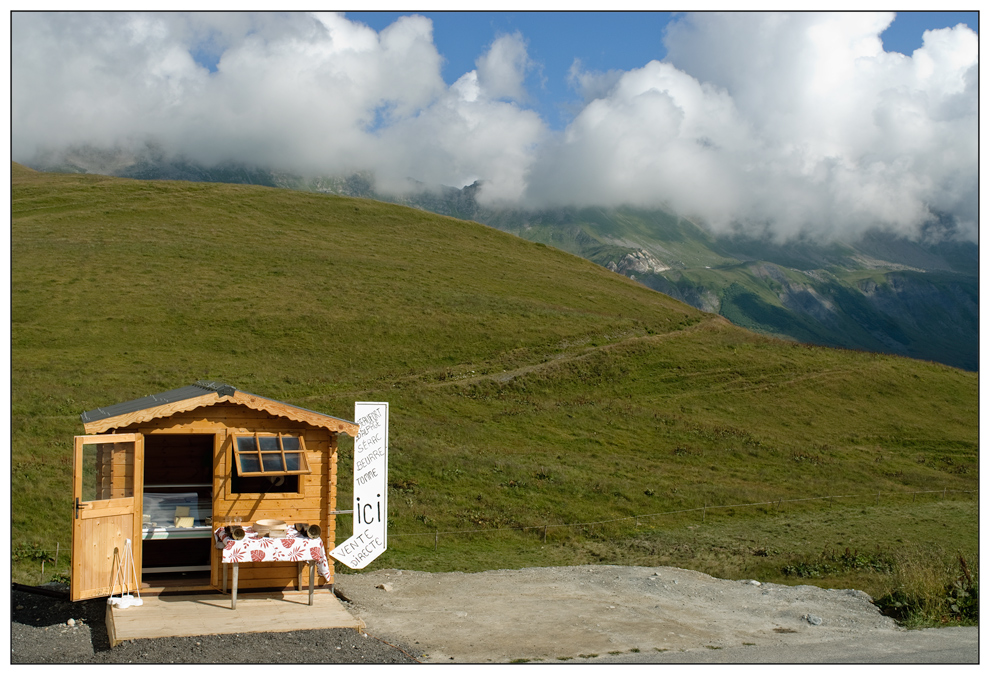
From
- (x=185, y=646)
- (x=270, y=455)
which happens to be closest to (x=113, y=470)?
(x=270, y=455)

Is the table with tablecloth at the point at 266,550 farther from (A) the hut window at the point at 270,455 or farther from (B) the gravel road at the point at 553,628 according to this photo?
(B) the gravel road at the point at 553,628

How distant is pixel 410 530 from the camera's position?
27.6 metres

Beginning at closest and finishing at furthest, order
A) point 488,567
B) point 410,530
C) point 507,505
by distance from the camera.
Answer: point 488,567
point 410,530
point 507,505

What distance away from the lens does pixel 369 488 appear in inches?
787

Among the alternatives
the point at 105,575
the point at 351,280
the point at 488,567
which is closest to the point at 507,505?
the point at 488,567

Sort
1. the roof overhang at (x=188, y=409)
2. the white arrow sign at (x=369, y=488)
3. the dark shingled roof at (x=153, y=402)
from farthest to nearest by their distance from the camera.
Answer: the white arrow sign at (x=369, y=488) → the dark shingled roof at (x=153, y=402) → the roof overhang at (x=188, y=409)

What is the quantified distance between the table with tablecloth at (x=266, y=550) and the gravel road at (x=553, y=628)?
1.71m

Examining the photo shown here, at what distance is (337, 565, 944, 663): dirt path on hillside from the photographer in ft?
50.0

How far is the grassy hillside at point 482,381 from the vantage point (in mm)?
30203

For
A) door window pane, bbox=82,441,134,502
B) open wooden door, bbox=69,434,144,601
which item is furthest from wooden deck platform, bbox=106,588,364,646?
door window pane, bbox=82,441,134,502

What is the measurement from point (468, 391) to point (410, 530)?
1005 inches

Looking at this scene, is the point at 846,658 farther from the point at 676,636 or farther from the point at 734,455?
the point at 734,455

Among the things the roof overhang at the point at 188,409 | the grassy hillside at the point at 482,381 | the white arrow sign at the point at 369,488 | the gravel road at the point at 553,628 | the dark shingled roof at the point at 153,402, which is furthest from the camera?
the grassy hillside at the point at 482,381

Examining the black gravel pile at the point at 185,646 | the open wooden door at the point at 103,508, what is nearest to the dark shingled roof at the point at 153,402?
the open wooden door at the point at 103,508
